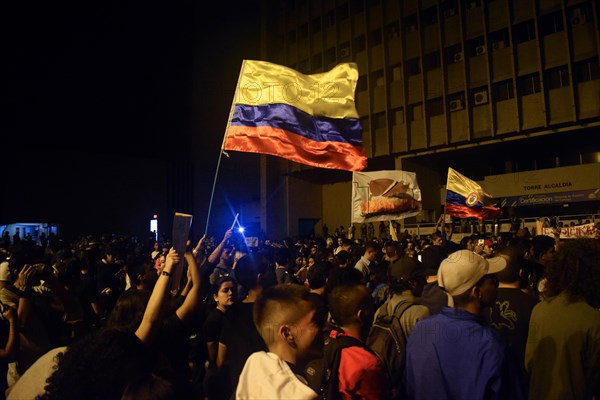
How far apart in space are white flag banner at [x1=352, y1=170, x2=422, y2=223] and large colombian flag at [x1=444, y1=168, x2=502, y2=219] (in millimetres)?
1036

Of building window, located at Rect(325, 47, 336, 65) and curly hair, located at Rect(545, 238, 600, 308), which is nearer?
curly hair, located at Rect(545, 238, 600, 308)

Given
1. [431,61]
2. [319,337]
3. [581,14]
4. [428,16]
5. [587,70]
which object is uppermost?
[428,16]

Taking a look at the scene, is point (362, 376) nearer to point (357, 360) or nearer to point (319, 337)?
point (357, 360)

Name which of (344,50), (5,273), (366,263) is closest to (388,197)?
(366,263)

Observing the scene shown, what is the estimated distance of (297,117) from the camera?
654cm

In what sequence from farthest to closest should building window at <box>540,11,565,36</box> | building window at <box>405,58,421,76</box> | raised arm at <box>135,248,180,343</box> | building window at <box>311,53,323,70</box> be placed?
1. building window at <box>311,53,323,70</box>
2. building window at <box>405,58,421,76</box>
3. building window at <box>540,11,565,36</box>
4. raised arm at <box>135,248,180,343</box>

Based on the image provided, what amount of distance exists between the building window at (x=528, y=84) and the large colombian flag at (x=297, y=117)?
22478 mm

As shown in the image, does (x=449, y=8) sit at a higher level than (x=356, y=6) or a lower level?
lower

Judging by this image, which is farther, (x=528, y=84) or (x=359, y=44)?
(x=359, y=44)

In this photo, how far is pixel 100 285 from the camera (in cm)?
705

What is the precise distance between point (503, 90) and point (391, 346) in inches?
1058

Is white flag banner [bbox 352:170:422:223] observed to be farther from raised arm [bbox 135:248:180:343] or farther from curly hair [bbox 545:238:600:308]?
raised arm [bbox 135:248:180:343]

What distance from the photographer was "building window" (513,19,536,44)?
1019 inches

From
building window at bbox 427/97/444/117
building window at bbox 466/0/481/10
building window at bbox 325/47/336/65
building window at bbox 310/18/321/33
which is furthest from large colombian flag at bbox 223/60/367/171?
building window at bbox 310/18/321/33
